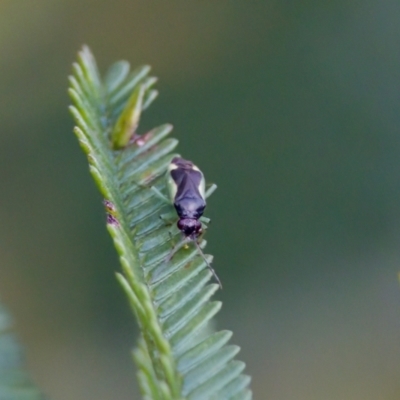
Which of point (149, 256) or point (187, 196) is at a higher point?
point (187, 196)

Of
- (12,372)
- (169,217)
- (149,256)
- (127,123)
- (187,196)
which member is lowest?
(12,372)

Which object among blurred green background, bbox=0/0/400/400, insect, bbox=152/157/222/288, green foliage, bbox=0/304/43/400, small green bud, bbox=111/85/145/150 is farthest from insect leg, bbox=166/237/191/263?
blurred green background, bbox=0/0/400/400

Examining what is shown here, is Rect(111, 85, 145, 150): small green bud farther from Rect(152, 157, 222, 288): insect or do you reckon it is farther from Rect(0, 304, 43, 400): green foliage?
Rect(0, 304, 43, 400): green foliage

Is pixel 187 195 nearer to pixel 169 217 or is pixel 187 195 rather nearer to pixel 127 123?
pixel 169 217

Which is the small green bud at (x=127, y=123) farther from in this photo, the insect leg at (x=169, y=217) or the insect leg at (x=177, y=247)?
the insect leg at (x=177, y=247)

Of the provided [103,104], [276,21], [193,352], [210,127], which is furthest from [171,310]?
[276,21]

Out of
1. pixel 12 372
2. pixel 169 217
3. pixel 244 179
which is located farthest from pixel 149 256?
pixel 244 179

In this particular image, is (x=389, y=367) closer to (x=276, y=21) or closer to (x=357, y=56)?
(x=357, y=56)
